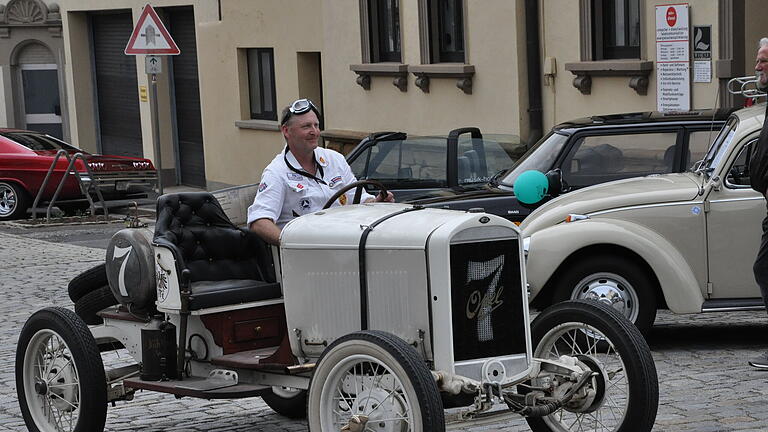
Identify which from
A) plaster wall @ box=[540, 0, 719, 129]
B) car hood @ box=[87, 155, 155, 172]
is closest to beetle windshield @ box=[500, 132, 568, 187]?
plaster wall @ box=[540, 0, 719, 129]

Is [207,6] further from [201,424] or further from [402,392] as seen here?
[402,392]

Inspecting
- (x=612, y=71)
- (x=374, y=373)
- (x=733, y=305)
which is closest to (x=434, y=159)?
(x=612, y=71)

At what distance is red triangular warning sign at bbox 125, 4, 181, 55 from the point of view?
18.3 m

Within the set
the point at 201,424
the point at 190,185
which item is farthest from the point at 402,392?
the point at 190,185

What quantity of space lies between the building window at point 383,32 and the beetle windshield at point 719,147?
37.3 feet

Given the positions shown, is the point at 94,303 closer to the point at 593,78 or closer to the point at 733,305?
the point at 733,305

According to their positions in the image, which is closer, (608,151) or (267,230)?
(267,230)

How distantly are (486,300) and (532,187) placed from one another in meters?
→ 4.77

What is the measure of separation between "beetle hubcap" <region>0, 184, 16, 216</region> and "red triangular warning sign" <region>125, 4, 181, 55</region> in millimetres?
4737

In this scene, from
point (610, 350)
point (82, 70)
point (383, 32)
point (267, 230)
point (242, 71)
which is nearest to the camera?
point (610, 350)

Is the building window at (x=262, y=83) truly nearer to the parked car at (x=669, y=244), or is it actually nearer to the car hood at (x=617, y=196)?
the car hood at (x=617, y=196)

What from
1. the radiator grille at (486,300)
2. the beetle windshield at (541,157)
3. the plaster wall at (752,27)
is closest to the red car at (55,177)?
the plaster wall at (752,27)

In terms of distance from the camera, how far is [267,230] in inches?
267

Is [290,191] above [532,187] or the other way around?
above
